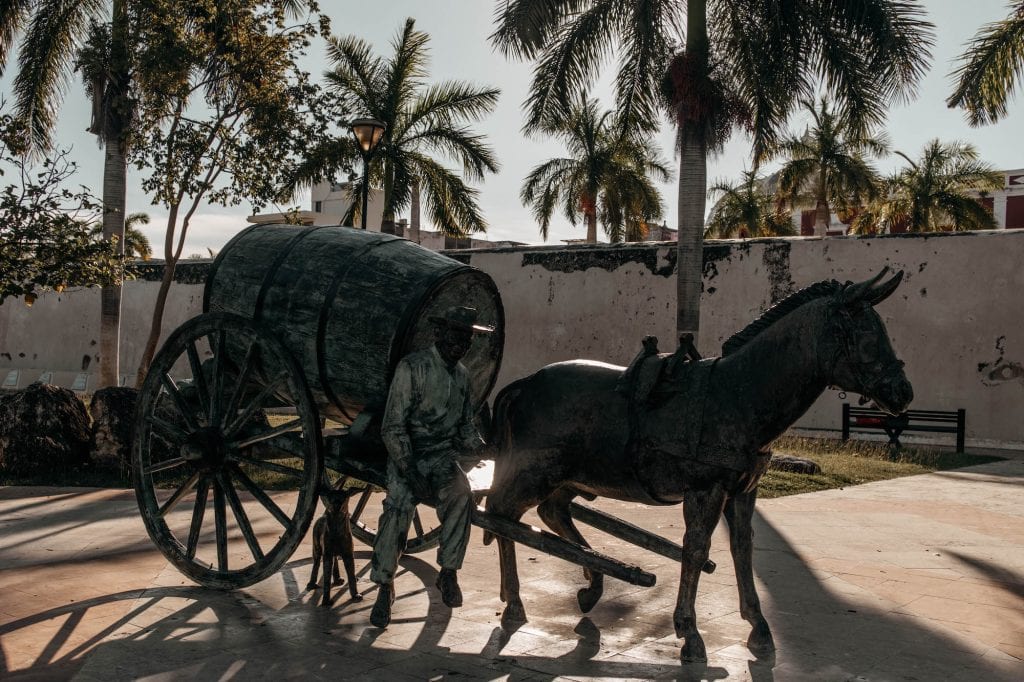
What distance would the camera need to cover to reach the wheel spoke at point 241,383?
5.07 meters

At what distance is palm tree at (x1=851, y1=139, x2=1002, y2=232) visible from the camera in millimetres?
28375

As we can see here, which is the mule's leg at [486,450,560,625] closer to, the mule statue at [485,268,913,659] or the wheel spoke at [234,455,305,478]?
the mule statue at [485,268,913,659]

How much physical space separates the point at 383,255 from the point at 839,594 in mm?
3260

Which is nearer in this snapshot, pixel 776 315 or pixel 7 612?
pixel 776 315

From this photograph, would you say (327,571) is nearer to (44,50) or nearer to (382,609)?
(382,609)

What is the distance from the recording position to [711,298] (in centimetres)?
1723

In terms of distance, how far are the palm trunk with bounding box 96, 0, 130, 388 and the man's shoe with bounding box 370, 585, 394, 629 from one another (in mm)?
12067

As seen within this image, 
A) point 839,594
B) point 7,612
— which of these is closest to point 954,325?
point 839,594

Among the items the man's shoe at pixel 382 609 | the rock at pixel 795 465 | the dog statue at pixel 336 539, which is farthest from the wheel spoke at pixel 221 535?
the rock at pixel 795 465

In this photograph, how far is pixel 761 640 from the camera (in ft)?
14.6

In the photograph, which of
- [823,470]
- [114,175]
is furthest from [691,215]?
[114,175]

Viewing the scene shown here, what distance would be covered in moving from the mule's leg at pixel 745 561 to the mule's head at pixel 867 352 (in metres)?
0.76

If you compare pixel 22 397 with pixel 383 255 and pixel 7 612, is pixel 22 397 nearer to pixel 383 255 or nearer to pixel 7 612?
pixel 7 612

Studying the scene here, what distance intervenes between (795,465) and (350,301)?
763cm
